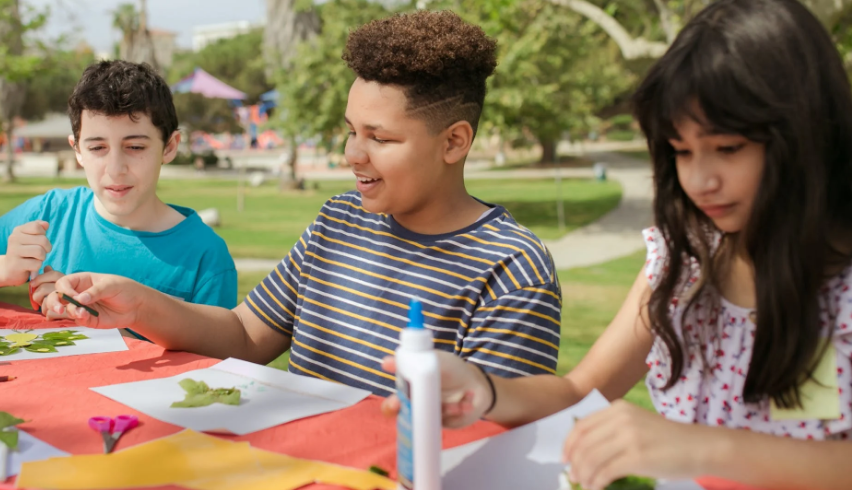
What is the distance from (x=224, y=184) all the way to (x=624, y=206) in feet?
41.7

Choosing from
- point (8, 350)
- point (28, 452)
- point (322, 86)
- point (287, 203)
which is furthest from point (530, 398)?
point (287, 203)

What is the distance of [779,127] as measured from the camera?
125cm

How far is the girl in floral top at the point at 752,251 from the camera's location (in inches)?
46.8

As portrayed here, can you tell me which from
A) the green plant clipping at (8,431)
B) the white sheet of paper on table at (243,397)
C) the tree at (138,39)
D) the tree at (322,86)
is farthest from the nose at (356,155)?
the tree at (138,39)

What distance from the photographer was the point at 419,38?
1.92 meters

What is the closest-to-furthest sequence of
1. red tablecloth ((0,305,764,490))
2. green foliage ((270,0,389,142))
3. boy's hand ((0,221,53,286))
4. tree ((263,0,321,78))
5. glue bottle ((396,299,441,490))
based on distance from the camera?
glue bottle ((396,299,441,490)), red tablecloth ((0,305,764,490)), boy's hand ((0,221,53,286)), green foliage ((270,0,389,142)), tree ((263,0,321,78))

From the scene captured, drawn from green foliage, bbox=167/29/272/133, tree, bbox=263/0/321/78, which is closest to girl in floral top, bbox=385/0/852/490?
tree, bbox=263/0/321/78

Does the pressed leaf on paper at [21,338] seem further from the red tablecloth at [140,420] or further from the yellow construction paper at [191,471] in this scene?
the yellow construction paper at [191,471]

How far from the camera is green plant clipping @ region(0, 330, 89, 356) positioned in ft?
6.59

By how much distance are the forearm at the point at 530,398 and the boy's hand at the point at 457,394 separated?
0.30 ft

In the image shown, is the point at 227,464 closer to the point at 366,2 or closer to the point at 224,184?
the point at 366,2

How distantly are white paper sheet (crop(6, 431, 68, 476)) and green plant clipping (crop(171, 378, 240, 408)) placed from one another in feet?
0.81

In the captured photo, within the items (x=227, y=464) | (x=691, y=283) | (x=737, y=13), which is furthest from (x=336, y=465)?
(x=737, y=13)

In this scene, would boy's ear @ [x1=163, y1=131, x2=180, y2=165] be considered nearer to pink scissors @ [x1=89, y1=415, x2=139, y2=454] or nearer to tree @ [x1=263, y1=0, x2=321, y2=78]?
pink scissors @ [x1=89, y1=415, x2=139, y2=454]
